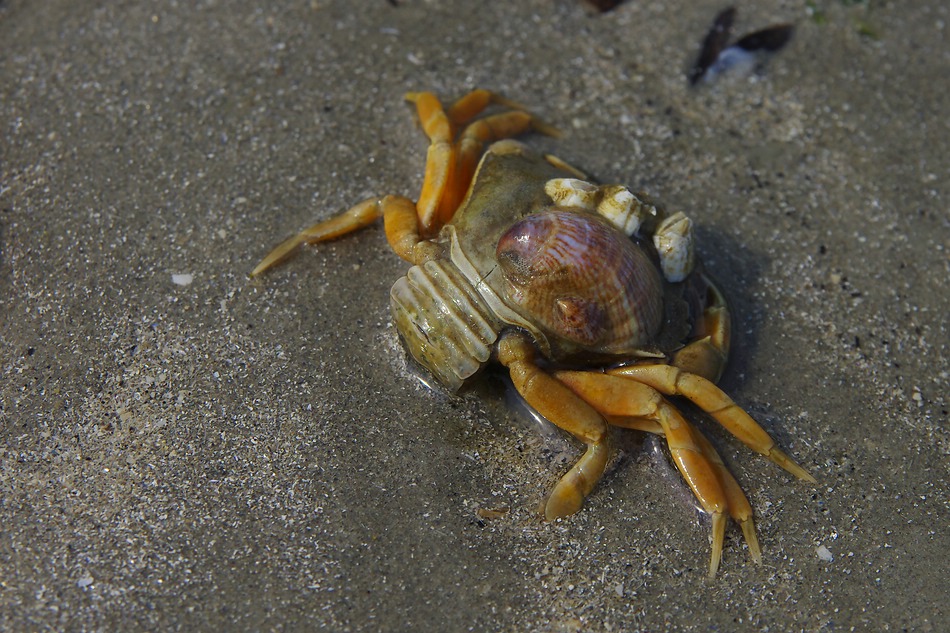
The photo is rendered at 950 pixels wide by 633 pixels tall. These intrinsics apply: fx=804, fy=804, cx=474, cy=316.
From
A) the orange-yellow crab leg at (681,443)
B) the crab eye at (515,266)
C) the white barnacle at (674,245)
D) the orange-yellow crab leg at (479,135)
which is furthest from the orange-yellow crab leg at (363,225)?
the white barnacle at (674,245)

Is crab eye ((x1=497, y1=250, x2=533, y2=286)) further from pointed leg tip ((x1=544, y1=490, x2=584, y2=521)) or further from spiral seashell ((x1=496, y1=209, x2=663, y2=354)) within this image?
pointed leg tip ((x1=544, y1=490, x2=584, y2=521))

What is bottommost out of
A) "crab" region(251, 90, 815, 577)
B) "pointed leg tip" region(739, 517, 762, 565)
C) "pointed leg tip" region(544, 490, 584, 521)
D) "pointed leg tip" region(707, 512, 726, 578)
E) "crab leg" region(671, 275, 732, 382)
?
"pointed leg tip" region(739, 517, 762, 565)

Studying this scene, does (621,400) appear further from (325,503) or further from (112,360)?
(112,360)

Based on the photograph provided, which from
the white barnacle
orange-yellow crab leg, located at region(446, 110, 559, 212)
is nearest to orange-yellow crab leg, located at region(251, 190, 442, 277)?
orange-yellow crab leg, located at region(446, 110, 559, 212)

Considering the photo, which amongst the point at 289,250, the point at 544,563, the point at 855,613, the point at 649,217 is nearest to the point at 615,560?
the point at 544,563

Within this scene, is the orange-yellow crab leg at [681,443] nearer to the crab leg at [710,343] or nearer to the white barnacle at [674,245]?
the crab leg at [710,343]
